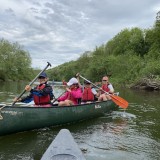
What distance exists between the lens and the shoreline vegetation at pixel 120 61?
33.1m

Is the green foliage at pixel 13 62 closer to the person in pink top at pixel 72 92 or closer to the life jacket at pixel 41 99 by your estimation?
the person in pink top at pixel 72 92

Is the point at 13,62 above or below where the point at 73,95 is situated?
above

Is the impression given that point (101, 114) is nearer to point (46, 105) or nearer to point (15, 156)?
point (46, 105)

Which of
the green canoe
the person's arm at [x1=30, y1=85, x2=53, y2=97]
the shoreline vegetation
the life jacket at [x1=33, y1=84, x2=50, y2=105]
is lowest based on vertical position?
the green canoe

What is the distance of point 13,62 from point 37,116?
51344 millimetres

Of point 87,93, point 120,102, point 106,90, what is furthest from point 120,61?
point 87,93

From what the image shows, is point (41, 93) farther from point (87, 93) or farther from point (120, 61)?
point (120, 61)

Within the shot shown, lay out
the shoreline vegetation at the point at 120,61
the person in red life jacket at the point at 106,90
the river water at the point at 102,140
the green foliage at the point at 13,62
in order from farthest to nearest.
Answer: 1. the green foliage at the point at 13,62
2. the shoreline vegetation at the point at 120,61
3. the person in red life jacket at the point at 106,90
4. the river water at the point at 102,140

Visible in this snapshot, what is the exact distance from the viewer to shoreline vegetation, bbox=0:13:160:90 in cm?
3306

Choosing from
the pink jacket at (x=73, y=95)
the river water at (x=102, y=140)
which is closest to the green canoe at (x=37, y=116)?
the river water at (x=102, y=140)

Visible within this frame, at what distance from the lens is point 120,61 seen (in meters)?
43.5

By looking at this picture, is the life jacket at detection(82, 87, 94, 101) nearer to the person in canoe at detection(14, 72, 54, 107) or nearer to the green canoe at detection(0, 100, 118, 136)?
the green canoe at detection(0, 100, 118, 136)

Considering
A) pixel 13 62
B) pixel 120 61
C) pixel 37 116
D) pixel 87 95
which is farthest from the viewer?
pixel 13 62

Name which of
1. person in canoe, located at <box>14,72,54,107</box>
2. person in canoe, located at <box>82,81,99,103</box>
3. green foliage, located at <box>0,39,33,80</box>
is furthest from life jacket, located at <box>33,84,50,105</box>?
green foliage, located at <box>0,39,33,80</box>
